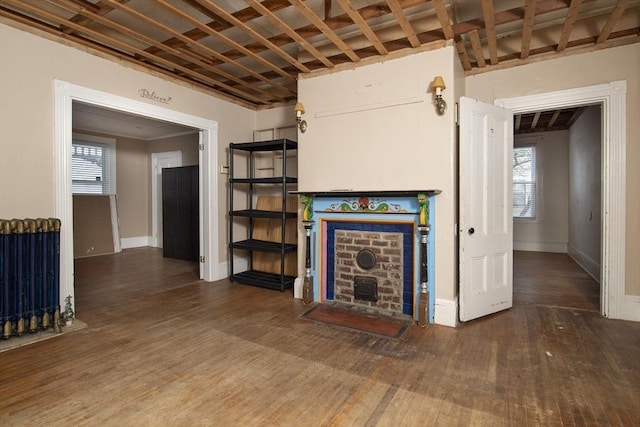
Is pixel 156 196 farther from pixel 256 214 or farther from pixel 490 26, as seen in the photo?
pixel 490 26

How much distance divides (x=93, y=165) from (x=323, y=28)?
6.43 meters

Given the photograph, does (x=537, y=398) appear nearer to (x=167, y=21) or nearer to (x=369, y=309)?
(x=369, y=309)

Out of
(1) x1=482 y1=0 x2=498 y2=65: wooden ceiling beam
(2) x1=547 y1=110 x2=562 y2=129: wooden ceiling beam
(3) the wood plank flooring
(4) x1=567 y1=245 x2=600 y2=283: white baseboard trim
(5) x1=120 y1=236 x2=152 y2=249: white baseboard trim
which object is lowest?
(3) the wood plank flooring

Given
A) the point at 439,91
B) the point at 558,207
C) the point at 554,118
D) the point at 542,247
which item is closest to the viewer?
the point at 439,91

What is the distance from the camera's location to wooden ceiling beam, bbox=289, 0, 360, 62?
96.8 inches

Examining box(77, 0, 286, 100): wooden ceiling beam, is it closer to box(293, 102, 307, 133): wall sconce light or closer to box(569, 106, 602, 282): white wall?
box(293, 102, 307, 133): wall sconce light

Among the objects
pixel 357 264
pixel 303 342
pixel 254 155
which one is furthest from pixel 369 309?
pixel 254 155

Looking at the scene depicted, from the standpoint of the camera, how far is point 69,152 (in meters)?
3.10

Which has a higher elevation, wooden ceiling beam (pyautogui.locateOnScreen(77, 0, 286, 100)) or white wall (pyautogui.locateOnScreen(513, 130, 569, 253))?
wooden ceiling beam (pyautogui.locateOnScreen(77, 0, 286, 100))

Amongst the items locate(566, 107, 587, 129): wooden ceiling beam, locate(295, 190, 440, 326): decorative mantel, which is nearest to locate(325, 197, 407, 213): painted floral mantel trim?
locate(295, 190, 440, 326): decorative mantel

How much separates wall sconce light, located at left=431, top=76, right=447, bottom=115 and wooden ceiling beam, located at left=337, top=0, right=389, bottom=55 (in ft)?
2.01

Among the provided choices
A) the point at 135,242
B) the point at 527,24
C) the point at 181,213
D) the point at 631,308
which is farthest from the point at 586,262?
the point at 135,242

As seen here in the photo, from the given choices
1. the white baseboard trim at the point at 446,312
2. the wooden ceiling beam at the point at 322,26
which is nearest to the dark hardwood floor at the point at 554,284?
the white baseboard trim at the point at 446,312

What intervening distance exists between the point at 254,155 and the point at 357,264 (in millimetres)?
2654
